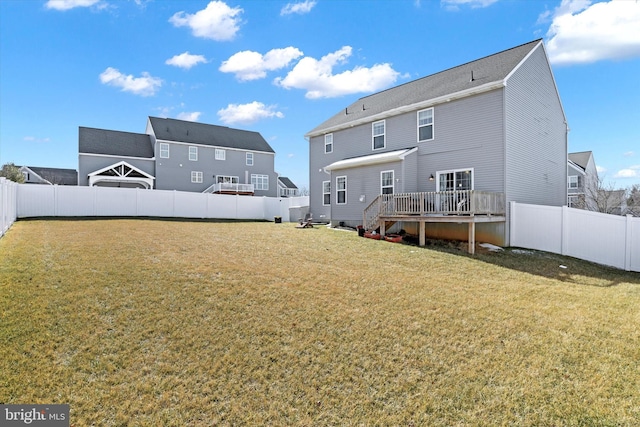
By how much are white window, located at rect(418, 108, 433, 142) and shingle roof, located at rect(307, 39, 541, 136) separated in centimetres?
61

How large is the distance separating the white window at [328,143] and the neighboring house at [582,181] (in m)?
14.7

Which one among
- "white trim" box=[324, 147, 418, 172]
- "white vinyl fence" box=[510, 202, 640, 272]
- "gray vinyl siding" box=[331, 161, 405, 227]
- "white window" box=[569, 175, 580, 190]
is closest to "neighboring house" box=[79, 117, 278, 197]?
"gray vinyl siding" box=[331, 161, 405, 227]

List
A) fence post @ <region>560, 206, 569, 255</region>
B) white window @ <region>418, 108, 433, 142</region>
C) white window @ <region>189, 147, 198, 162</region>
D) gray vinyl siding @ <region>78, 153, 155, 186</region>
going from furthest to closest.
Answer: white window @ <region>189, 147, 198, 162</region> → gray vinyl siding @ <region>78, 153, 155, 186</region> → white window @ <region>418, 108, 433, 142</region> → fence post @ <region>560, 206, 569, 255</region>

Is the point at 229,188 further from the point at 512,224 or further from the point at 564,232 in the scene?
the point at 564,232

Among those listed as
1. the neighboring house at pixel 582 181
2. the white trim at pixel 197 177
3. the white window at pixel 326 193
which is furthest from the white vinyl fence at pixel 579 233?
the white trim at pixel 197 177

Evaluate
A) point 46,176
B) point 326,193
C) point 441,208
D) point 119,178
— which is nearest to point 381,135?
point 326,193

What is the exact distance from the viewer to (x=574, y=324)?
5777 mm

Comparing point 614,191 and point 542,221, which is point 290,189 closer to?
point 614,191

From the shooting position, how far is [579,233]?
40.2 feet

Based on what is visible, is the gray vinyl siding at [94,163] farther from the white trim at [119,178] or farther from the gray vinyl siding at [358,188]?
the gray vinyl siding at [358,188]

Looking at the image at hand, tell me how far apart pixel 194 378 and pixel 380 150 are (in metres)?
15.5

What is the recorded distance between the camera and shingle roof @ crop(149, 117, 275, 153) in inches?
1229

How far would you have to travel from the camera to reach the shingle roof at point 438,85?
14227 mm

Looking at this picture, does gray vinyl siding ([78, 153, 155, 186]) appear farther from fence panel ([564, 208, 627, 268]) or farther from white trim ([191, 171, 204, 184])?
fence panel ([564, 208, 627, 268])
